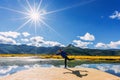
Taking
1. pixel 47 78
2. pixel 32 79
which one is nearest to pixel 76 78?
pixel 47 78

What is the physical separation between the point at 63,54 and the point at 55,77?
742 cm

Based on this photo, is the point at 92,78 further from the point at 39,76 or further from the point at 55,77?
the point at 39,76

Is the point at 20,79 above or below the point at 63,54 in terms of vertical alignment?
below

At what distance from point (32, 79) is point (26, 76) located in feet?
5.14

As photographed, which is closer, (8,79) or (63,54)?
(8,79)

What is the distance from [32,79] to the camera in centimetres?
1886

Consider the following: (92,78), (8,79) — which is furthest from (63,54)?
(8,79)

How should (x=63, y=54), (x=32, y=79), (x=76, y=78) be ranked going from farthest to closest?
(x=63, y=54), (x=76, y=78), (x=32, y=79)

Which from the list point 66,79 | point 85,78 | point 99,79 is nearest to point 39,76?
point 66,79

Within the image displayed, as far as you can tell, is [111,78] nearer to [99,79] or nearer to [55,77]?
[99,79]

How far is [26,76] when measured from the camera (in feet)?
66.5

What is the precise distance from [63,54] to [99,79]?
7.45m

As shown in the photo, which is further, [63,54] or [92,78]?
[63,54]

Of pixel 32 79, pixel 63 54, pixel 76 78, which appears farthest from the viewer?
pixel 63 54
